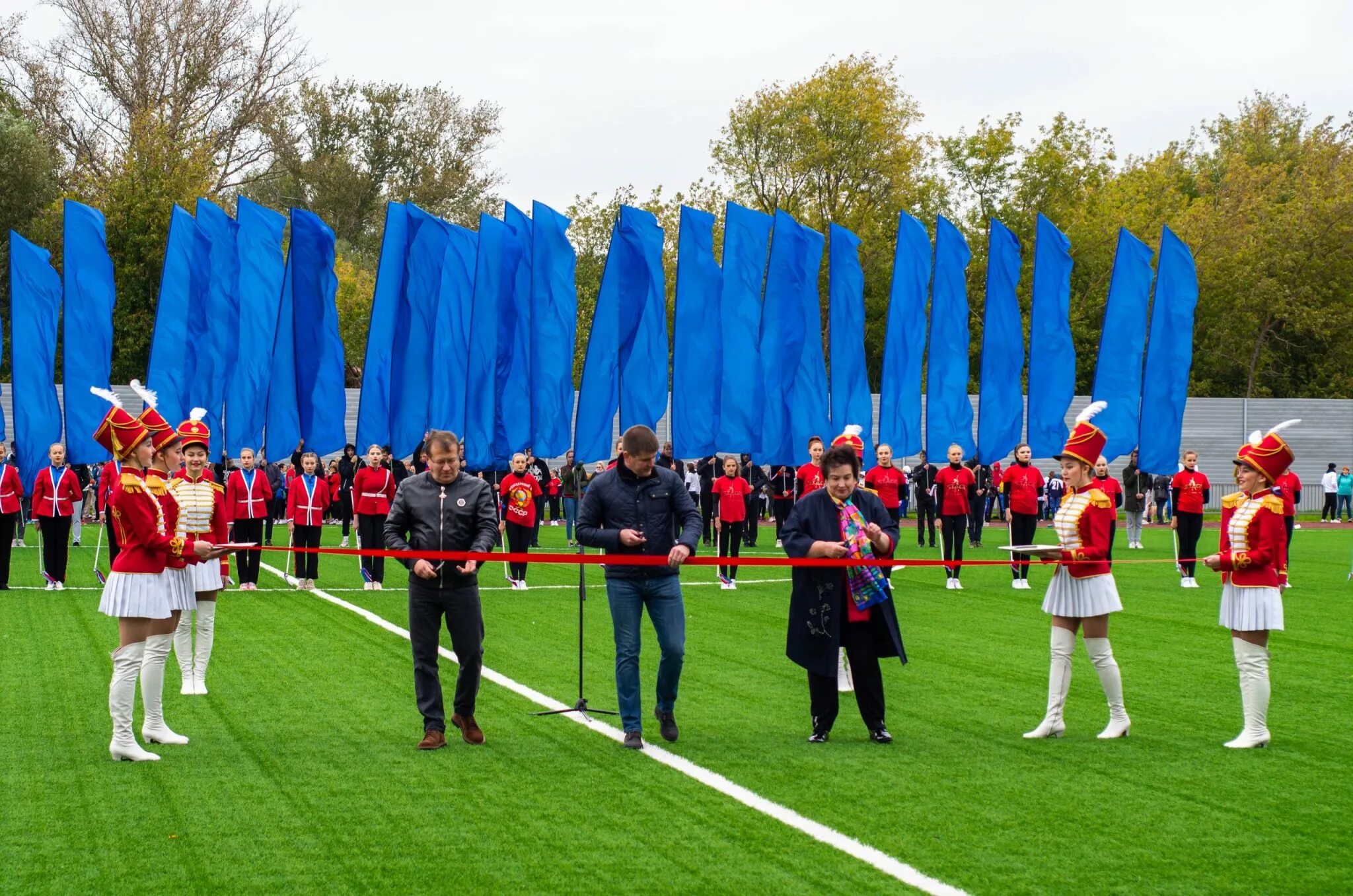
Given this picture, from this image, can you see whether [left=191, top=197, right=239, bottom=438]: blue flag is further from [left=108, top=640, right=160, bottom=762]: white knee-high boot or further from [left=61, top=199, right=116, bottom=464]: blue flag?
[left=108, top=640, right=160, bottom=762]: white knee-high boot

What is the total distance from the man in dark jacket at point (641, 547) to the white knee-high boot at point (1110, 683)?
253 cm

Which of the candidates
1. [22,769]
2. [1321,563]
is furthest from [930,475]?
[22,769]

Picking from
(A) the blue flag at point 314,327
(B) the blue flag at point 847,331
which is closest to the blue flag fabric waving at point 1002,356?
(B) the blue flag at point 847,331

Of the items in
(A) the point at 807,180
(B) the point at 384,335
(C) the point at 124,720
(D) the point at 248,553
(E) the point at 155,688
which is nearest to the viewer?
(C) the point at 124,720

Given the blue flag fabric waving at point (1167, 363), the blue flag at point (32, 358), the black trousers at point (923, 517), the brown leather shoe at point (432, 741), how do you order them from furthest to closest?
the black trousers at point (923, 517) < the blue flag fabric waving at point (1167, 363) < the blue flag at point (32, 358) < the brown leather shoe at point (432, 741)

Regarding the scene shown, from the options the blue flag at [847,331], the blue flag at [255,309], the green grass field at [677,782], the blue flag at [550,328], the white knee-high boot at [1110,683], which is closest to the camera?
the green grass field at [677,782]

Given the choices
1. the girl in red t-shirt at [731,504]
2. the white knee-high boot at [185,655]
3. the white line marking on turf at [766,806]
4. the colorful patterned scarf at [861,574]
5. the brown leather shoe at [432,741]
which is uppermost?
the girl in red t-shirt at [731,504]

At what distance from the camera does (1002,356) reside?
75.7 feet

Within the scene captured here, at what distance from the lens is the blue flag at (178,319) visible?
2208 cm

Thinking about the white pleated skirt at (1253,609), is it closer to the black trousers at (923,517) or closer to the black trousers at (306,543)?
the black trousers at (306,543)

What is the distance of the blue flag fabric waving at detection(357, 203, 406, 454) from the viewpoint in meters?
23.1

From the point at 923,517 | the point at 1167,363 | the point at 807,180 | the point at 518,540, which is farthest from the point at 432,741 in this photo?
the point at 807,180

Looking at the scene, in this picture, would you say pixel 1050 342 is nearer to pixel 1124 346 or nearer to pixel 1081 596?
pixel 1124 346

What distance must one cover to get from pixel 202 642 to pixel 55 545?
9891 millimetres
